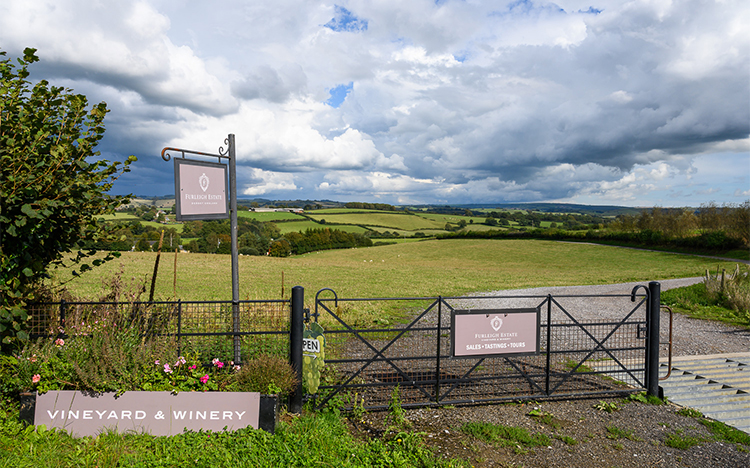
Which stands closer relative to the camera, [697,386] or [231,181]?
[231,181]

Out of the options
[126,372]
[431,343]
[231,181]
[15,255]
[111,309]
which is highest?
[231,181]

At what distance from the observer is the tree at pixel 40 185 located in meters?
4.84

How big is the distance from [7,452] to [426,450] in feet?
14.4

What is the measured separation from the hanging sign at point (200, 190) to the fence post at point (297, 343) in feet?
6.03

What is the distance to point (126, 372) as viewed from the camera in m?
5.01

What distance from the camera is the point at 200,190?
6.07m

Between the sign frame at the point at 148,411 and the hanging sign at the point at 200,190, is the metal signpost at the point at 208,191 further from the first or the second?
the sign frame at the point at 148,411

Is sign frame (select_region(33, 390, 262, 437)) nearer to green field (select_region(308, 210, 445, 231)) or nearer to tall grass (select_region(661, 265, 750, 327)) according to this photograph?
tall grass (select_region(661, 265, 750, 327))

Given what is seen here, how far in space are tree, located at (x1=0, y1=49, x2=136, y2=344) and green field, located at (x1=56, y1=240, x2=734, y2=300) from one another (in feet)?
8.54

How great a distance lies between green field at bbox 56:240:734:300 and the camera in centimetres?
2188

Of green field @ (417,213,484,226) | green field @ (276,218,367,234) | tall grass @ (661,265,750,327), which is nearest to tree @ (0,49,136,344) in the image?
tall grass @ (661,265,750,327)

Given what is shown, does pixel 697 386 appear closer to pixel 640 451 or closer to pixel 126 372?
pixel 640 451

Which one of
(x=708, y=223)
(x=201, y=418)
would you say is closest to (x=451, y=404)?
(x=201, y=418)

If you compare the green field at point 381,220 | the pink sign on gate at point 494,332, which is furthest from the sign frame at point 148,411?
the green field at point 381,220
